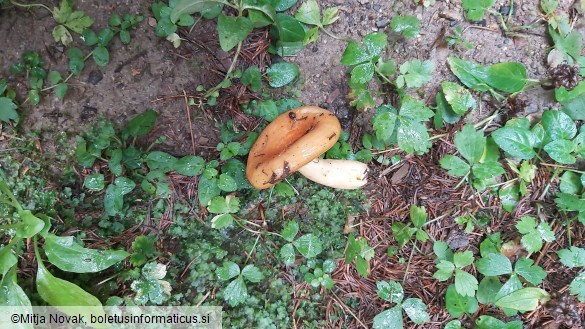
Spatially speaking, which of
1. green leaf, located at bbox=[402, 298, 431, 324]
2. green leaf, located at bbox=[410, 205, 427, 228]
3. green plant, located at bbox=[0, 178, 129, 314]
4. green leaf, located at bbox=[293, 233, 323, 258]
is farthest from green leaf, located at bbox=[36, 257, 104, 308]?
green leaf, located at bbox=[410, 205, 427, 228]

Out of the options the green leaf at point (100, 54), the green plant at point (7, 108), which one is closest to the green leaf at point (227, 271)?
the green leaf at point (100, 54)

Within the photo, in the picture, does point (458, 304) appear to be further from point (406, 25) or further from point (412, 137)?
point (406, 25)

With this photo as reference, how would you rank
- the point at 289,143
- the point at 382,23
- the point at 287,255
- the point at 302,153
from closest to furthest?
1. the point at 302,153
2. the point at 289,143
3. the point at 287,255
4. the point at 382,23

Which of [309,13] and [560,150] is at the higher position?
[309,13]

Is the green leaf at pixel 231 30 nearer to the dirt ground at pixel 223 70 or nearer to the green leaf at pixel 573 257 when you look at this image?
the dirt ground at pixel 223 70

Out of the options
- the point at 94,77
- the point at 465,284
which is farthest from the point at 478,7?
the point at 94,77

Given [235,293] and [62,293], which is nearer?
[62,293]

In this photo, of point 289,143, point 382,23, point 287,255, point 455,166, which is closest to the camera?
point 289,143

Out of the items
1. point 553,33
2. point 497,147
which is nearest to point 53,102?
→ point 497,147
